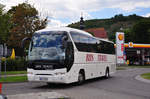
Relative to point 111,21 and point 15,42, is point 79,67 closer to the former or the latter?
point 15,42

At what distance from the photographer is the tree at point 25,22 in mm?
44375

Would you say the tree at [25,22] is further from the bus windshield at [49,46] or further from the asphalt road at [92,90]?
the bus windshield at [49,46]

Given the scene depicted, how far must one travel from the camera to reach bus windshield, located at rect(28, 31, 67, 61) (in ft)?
47.3

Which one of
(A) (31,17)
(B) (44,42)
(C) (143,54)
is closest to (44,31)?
(B) (44,42)

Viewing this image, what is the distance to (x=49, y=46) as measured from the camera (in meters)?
14.6

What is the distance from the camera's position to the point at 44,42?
14844 millimetres

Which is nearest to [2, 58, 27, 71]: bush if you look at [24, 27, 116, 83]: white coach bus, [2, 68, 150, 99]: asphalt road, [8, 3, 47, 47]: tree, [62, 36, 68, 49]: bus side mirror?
[8, 3, 47, 47]: tree

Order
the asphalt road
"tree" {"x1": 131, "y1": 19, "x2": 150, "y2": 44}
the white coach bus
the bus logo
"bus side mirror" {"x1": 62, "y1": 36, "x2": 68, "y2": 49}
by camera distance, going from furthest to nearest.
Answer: "tree" {"x1": 131, "y1": 19, "x2": 150, "y2": 44}
the bus logo
"bus side mirror" {"x1": 62, "y1": 36, "x2": 68, "y2": 49}
the white coach bus
the asphalt road

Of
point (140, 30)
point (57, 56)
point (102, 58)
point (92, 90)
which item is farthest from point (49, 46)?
point (140, 30)

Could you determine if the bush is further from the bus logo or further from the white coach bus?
the white coach bus

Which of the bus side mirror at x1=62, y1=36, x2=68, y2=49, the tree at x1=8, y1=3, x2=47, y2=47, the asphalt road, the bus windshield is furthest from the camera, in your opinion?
the tree at x1=8, y1=3, x2=47, y2=47

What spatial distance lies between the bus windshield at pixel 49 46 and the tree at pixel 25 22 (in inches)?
1149

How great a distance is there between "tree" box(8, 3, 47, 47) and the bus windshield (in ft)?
95.7

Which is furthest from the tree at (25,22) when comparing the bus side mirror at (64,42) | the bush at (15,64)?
the bus side mirror at (64,42)
